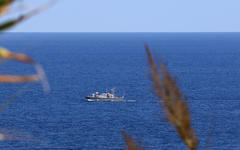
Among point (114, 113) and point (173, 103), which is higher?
point (114, 113)

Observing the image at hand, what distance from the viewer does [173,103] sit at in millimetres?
2506

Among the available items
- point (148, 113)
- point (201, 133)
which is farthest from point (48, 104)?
point (201, 133)

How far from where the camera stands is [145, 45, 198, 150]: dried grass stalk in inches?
95.0

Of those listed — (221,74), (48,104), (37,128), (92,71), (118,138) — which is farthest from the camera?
(92,71)

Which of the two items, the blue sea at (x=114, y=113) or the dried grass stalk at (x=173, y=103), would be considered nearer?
the dried grass stalk at (x=173, y=103)

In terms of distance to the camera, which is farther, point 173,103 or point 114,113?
point 114,113

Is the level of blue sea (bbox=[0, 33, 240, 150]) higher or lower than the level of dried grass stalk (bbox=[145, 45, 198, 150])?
higher

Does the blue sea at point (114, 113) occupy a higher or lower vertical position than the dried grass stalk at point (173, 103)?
higher

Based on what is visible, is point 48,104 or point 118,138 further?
point 48,104

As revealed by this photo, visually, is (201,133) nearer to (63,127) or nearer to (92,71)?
(63,127)

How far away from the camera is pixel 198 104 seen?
301 ft

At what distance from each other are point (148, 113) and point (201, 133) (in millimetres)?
15514

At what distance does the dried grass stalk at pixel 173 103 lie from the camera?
7.91ft

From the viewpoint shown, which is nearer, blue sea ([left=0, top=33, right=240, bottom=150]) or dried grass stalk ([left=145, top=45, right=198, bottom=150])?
dried grass stalk ([left=145, top=45, right=198, bottom=150])
